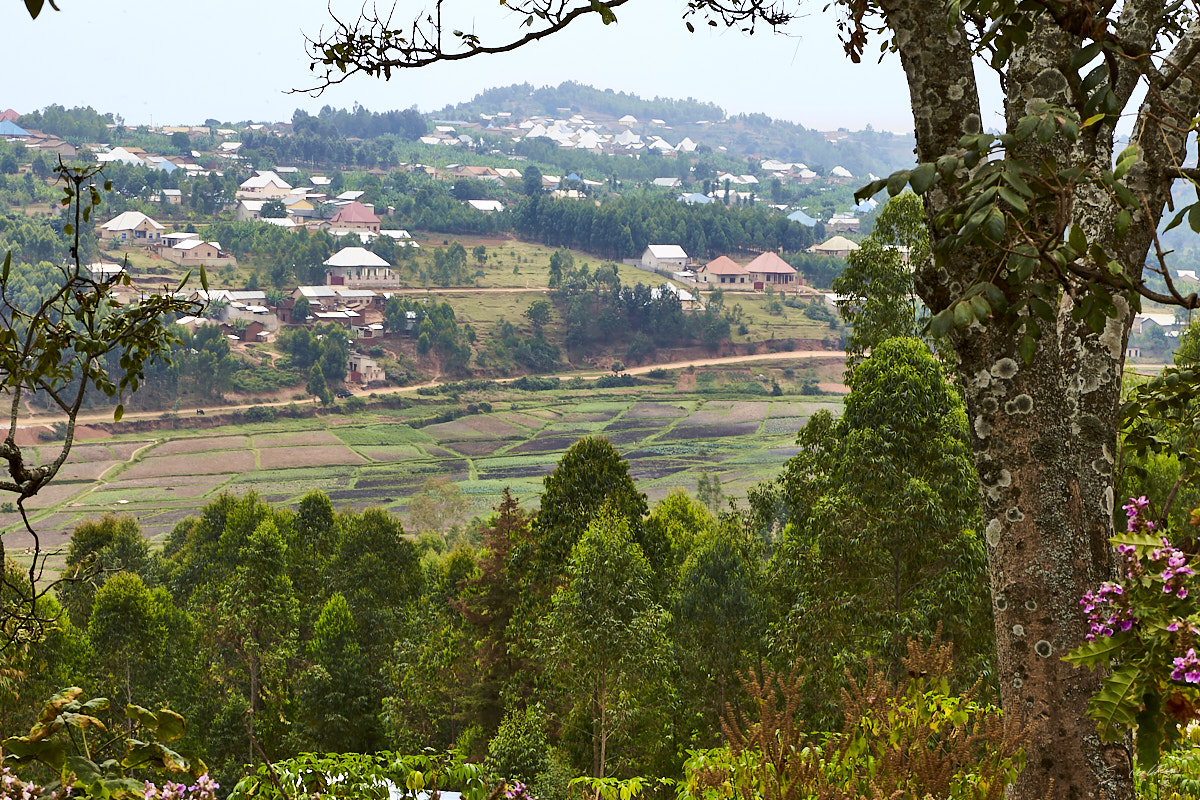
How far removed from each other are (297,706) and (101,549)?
465 cm

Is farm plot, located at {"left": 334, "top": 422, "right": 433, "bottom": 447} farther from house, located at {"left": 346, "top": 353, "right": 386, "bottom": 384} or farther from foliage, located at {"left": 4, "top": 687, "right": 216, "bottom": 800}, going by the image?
foliage, located at {"left": 4, "top": 687, "right": 216, "bottom": 800}

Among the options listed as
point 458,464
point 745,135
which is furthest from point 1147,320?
point 745,135

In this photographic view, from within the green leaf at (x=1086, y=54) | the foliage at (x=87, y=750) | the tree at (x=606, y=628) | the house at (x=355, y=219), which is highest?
the house at (x=355, y=219)

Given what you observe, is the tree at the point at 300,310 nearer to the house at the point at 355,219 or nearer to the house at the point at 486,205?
the house at the point at 355,219

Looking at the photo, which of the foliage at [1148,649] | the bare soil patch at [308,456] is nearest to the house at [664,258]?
the bare soil patch at [308,456]

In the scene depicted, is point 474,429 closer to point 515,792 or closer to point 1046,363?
point 515,792

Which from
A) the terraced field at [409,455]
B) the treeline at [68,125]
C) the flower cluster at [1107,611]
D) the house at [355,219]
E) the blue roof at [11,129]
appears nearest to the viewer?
the flower cluster at [1107,611]

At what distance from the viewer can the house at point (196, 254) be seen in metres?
59.4

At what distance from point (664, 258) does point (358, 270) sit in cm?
2128

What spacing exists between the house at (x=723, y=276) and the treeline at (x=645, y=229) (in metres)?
5.94

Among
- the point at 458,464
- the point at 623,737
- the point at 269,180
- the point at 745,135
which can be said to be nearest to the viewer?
the point at 623,737

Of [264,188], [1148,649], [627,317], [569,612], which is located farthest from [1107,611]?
[264,188]

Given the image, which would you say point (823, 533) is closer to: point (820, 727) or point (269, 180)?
point (820, 727)

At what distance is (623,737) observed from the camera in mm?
9016
